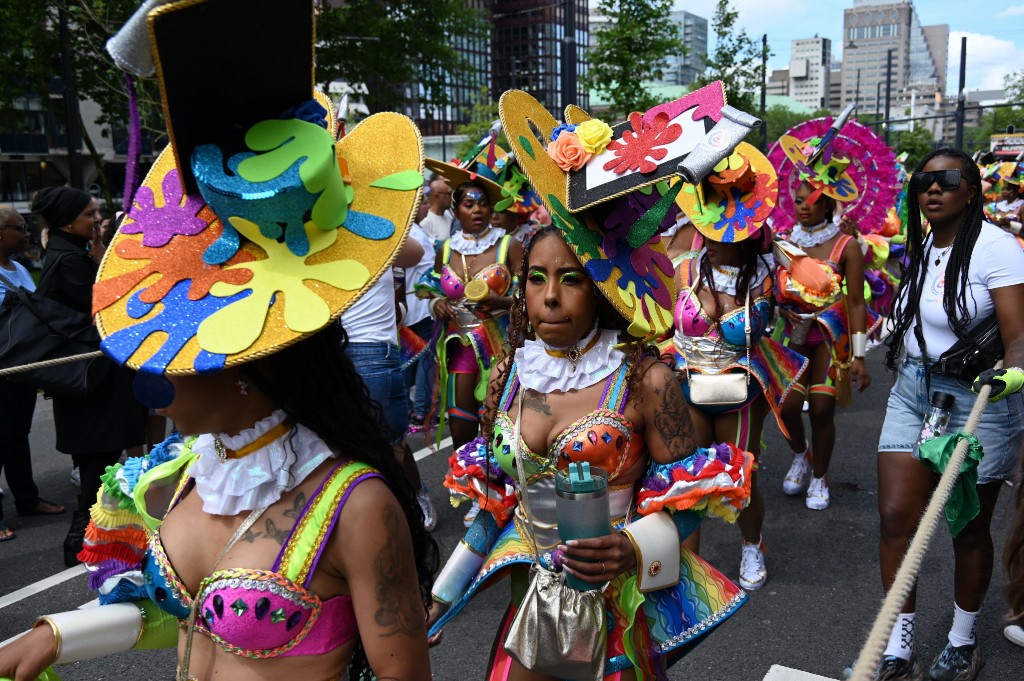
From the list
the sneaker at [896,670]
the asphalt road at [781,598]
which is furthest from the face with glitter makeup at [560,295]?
the sneaker at [896,670]

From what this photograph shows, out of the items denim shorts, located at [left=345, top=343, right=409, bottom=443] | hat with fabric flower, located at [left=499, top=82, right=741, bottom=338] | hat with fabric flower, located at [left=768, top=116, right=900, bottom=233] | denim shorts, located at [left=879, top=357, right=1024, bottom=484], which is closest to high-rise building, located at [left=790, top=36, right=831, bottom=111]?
hat with fabric flower, located at [left=768, top=116, right=900, bottom=233]

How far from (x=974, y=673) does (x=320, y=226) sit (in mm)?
3491

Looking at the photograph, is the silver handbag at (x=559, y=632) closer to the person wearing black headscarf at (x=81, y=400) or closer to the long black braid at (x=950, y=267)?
the long black braid at (x=950, y=267)

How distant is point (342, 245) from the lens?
66.0 inches

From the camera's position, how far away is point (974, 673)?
12.6ft

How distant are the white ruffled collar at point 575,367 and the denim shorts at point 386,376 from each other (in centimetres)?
227

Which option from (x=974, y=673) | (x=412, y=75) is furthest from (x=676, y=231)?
(x=412, y=75)

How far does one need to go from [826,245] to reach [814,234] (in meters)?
0.13

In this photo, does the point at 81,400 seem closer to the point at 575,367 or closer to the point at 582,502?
the point at 575,367

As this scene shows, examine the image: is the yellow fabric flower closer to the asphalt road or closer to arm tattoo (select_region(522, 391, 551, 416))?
arm tattoo (select_region(522, 391, 551, 416))

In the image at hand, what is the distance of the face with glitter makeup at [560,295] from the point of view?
2.66 metres

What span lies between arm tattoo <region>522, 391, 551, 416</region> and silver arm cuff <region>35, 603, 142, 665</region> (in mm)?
1217

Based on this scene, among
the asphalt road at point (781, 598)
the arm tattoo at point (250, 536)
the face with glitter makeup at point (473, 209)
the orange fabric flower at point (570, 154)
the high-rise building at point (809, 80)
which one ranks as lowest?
the asphalt road at point (781, 598)

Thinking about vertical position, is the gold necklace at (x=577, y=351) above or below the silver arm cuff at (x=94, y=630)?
above
